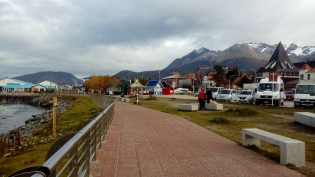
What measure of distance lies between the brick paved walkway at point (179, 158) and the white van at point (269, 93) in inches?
725

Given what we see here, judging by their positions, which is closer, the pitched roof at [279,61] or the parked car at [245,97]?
the parked car at [245,97]

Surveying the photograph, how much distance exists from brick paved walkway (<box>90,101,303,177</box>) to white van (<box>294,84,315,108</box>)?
16749 mm

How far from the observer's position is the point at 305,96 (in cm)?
2431

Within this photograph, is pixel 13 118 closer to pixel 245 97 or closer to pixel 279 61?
pixel 245 97

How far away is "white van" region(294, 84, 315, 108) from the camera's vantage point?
79.2 feet

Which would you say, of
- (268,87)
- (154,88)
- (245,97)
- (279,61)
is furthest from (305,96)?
(279,61)

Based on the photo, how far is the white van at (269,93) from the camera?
1064 inches

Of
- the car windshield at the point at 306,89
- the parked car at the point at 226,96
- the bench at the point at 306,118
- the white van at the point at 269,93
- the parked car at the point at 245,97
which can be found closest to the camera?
the bench at the point at 306,118

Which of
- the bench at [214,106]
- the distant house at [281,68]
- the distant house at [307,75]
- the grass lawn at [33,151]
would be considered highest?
the distant house at [281,68]

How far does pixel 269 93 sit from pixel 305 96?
3.36 meters

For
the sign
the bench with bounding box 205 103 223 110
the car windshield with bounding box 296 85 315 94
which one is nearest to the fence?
the bench with bounding box 205 103 223 110

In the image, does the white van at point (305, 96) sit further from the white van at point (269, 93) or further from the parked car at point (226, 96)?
the parked car at point (226, 96)

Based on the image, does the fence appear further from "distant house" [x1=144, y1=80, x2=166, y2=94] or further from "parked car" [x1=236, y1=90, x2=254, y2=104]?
"distant house" [x1=144, y1=80, x2=166, y2=94]

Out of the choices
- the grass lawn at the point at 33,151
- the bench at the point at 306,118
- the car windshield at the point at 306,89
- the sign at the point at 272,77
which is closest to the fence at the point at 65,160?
the grass lawn at the point at 33,151
